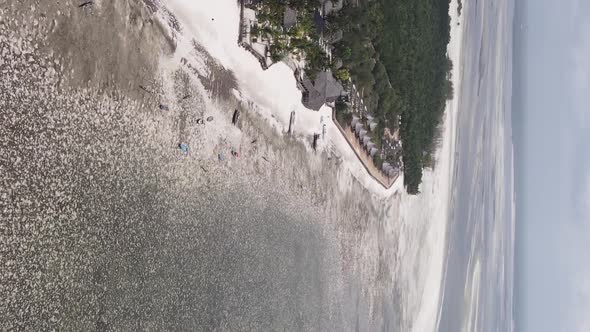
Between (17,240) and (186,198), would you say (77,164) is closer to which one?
(17,240)

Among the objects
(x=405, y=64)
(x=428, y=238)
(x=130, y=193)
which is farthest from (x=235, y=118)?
(x=428, y=238)

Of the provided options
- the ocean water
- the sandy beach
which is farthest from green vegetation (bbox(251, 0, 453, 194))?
the ocean water

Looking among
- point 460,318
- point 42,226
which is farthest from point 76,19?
point 460,318

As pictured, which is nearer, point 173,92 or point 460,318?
point 173,92

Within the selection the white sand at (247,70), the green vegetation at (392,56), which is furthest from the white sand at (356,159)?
the green vegetation at (392,56)

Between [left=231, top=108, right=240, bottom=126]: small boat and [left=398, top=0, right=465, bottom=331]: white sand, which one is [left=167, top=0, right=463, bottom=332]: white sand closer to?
[left=398, top=0, right=465, bottom=331]: white sand

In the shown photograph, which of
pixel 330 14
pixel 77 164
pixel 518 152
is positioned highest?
pixel 518 152
